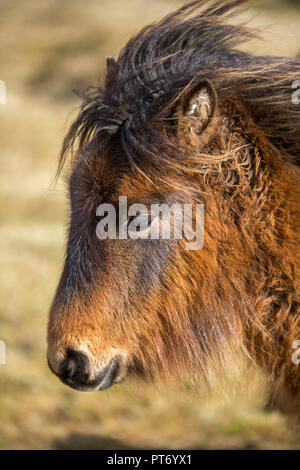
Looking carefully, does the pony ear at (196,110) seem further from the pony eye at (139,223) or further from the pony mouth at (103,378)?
the pony mouth at (103,378)

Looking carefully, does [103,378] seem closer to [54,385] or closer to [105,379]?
[105,379]

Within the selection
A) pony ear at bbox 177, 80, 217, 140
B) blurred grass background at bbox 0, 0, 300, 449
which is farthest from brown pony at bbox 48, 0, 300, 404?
blurred grass background at bbox 0, 0, 300, 449

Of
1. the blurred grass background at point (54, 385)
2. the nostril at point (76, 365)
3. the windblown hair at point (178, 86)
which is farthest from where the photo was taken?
the blurred grass background at point (54, 385)

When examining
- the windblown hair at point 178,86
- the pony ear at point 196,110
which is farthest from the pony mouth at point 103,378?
the pony ear at point 196,110

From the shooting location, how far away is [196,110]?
287 cm

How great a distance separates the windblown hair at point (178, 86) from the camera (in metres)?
2.92

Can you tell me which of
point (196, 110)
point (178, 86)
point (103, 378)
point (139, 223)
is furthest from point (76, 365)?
point (178, 86)

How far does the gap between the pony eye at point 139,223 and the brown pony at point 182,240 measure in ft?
0.24

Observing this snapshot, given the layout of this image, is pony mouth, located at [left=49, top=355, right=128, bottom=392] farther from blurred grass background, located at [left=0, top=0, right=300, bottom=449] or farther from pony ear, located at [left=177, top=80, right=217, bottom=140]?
pony ear, located at [left=177, top=80, right=217, bottom=140]

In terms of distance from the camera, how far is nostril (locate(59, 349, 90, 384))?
2.79m

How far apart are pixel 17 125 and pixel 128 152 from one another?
19000mm

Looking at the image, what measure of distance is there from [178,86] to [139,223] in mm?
798

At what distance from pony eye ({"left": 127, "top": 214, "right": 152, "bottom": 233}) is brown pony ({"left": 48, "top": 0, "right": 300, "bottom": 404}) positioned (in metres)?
0.07

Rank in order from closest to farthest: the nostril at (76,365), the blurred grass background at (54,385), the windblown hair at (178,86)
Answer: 1. the nostril at (76,365)
2. the windblown hair at (178,86)
3. the blurred grass background at (54,385)
